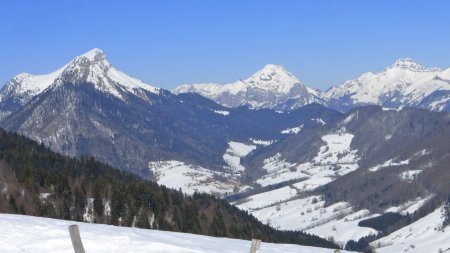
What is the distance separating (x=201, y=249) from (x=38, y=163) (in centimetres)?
15250

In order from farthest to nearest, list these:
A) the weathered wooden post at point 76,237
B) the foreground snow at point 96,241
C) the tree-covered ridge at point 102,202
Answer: the tree-covered ridge at point 102,202 < the foreground snow at point 96,241 < the weathered wooden post at point 76,237

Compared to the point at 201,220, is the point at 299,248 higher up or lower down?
lower down

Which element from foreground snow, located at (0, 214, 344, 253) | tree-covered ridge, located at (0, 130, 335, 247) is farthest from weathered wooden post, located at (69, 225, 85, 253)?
tree-covered ridge, located at (0, 130, 335, 247)

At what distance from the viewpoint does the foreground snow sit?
3416cm

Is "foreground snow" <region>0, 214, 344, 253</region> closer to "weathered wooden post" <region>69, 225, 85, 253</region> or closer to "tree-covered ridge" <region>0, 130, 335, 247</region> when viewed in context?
"weathered wooden post" <region>69, 225, 85, 253</region>

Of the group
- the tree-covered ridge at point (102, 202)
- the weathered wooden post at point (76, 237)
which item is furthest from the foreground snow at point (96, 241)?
the tree-covered ridge at point (102, 202)

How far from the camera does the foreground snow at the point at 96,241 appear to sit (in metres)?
34.2

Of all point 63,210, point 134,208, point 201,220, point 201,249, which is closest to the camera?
point 201,249

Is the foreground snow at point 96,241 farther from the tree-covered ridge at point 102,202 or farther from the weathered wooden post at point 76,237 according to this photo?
the tree-covered ridge at point 102,202

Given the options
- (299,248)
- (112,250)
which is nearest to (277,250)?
(299,248)

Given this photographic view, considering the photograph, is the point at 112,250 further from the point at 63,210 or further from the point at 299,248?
the point at 63,210

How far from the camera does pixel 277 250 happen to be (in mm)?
41688

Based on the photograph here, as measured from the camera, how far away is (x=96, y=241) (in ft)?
117

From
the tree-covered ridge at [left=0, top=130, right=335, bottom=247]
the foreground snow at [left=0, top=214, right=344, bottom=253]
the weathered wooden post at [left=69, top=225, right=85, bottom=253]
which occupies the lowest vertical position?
the weathered wooden post at [left=69, top=225, right=85, bottom=253]
